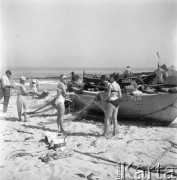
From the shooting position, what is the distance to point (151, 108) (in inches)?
328

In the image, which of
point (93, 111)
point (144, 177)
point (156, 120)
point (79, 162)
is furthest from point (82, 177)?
point (93, 111)

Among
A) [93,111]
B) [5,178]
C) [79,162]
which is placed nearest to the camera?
[5,178]

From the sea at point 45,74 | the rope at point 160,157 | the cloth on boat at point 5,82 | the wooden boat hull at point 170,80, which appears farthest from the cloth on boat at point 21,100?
the sea at point 45,74

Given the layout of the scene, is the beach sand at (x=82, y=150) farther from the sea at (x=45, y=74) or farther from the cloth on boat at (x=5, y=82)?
the sea at (x=45, y=74)

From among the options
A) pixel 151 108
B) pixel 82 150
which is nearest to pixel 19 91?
pixel 82 150

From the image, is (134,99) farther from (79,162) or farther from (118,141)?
(79,162)

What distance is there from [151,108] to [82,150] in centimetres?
382

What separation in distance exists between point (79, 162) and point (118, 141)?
71.3 inches

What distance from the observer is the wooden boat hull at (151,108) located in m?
7.99

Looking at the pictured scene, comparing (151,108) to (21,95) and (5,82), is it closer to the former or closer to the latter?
(21,95)

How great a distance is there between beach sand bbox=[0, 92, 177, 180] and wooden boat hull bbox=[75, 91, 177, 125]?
503 millimetres

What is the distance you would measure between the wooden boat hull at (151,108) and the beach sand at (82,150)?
50 centimetres

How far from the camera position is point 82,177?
4223 millimetres

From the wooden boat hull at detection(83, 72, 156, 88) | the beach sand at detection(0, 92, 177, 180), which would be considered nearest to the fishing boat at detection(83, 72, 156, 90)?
the wooden boat hull at detection(83, 72, 156, 88)
